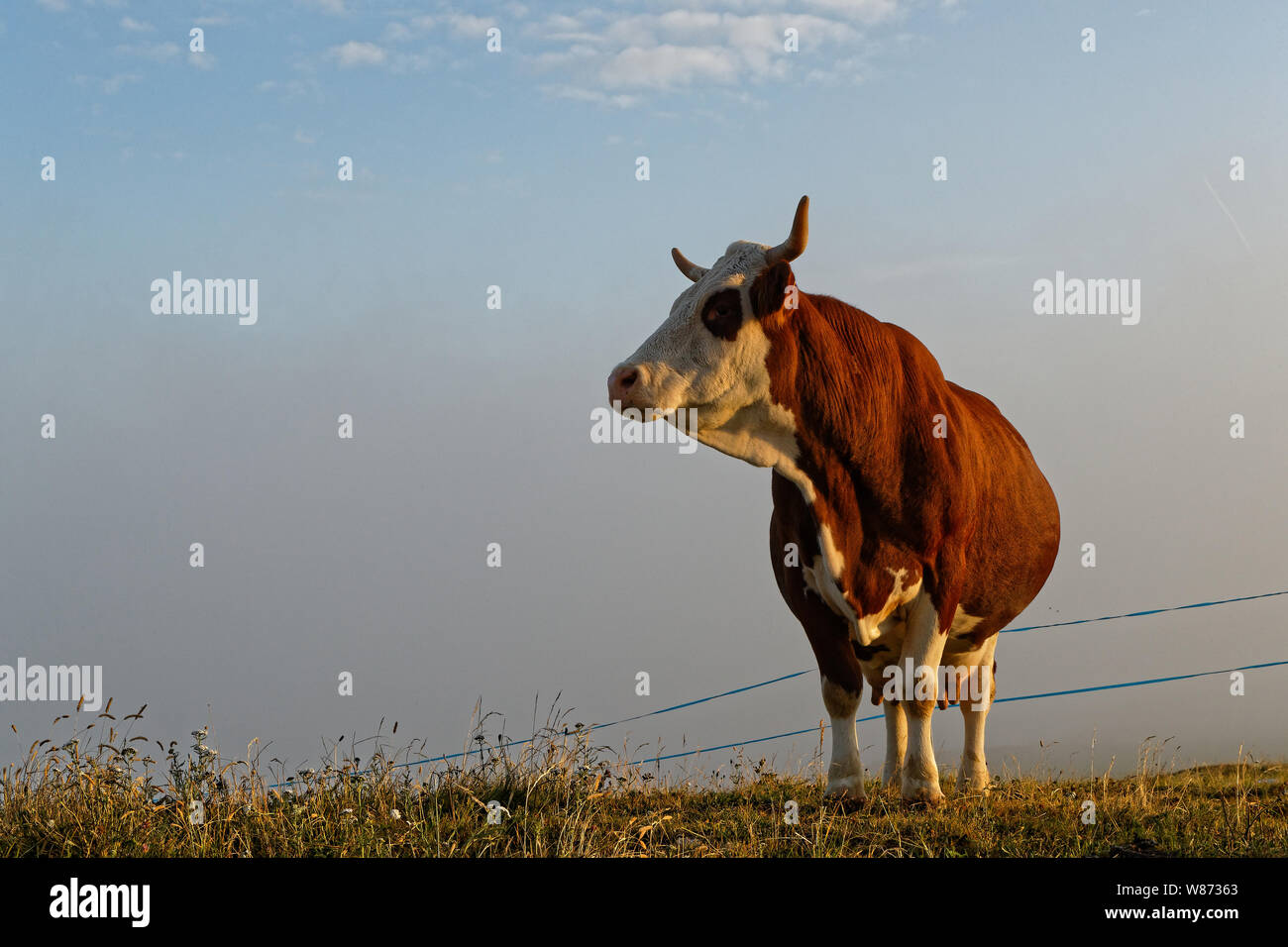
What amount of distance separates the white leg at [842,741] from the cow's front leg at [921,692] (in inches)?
12.4

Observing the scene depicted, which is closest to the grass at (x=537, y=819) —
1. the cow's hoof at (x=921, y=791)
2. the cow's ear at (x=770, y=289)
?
the cow's hoof at (x=921, y=791)

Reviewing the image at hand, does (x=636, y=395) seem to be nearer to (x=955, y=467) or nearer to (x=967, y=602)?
(x=955, y=467)

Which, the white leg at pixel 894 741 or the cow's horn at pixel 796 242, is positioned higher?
the cow's horn at pixel 796 242

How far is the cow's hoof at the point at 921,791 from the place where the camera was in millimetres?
7754

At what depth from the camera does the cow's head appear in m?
7.21

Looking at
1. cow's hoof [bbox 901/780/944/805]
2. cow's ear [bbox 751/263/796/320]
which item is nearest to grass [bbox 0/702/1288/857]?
cow's hoof [bbox 901/780/944/805]

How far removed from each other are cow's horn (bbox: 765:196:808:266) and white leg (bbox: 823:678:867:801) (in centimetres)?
271

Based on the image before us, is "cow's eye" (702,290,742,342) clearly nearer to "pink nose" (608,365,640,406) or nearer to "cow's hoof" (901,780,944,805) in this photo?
"pink nose" (608,365,640,406)

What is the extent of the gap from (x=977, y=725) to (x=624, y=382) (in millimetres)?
4294

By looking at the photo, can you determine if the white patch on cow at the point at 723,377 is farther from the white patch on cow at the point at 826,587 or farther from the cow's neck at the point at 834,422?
the white patch on cow at the point at 826,587

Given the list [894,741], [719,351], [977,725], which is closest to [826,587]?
[894,741]
